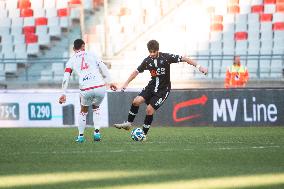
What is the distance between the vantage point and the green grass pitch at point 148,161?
10992mm

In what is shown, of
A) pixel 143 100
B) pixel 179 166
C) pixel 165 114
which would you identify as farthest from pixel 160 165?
pixel 165 114

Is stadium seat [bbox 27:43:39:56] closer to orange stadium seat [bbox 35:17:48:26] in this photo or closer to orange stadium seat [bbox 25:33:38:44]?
orange stadium seat [bbox 25:33:38:44]

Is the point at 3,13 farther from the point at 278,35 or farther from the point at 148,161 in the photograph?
the point at 148,161

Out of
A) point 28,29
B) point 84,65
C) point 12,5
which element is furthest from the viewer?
point 12,5

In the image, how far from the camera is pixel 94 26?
3638 centimetres

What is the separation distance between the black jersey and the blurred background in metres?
12.2

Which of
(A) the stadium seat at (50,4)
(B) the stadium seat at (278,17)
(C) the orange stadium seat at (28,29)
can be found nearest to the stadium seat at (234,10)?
(B) the stadium seat at (278,17)

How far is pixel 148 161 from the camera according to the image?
1384 centimetres

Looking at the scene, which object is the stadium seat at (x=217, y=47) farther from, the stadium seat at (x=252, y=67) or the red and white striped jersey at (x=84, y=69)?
the red and white striped jersey at (x=84, y=69)

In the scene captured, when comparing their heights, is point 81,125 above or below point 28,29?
below

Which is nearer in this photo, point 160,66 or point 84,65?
point 160,66

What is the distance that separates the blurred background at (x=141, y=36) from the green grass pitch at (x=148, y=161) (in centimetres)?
1149

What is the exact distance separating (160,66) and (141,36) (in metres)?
16.2

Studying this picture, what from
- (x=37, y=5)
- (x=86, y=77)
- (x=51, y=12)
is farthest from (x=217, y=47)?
(x=86, y=77)
